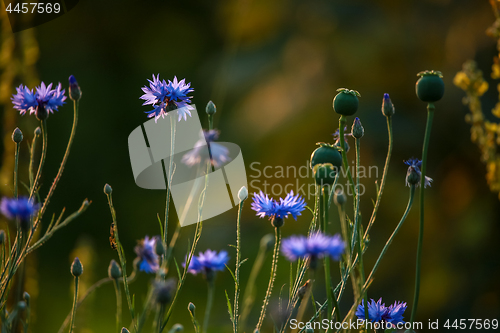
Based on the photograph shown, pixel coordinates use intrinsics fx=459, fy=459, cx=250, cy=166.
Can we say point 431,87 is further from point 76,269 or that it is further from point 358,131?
point 76,269

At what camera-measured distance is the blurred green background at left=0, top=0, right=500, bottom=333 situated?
1.98 meters

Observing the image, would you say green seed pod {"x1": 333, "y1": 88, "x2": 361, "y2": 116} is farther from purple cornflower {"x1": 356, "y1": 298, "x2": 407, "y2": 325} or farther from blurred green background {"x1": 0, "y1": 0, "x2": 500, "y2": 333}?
blurred green background {"x1": 0, "y1": 0, "x2": 500, "y2": 333}

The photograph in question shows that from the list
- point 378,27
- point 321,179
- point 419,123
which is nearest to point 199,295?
point 419,123

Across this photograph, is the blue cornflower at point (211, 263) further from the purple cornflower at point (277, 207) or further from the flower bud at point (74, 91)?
the flower bud at point (74, 91)

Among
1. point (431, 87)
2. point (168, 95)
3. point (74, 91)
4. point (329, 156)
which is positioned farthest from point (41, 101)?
point (431, 87)

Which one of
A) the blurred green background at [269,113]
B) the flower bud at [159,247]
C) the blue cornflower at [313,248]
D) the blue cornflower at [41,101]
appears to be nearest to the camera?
the blue cornflower at [313,248]

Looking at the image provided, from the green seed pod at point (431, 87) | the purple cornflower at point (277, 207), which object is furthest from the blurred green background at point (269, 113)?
the green seed pod at point (431, 87)

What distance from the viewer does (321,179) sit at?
539 mm

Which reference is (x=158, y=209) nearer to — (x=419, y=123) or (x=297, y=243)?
(x=419, y=123)

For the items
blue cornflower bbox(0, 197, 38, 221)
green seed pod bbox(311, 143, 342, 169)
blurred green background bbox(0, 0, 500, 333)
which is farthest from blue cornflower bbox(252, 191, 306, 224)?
blurred green background bbox(0, 0, 500, 333)

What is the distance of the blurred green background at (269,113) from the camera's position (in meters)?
1.98

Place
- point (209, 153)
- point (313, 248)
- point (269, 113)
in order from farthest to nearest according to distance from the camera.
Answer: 1. point (269, 113)
2. point (209, 153)
3. point (313, 248)

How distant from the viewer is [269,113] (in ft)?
9.30

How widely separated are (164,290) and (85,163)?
2.97 metres
